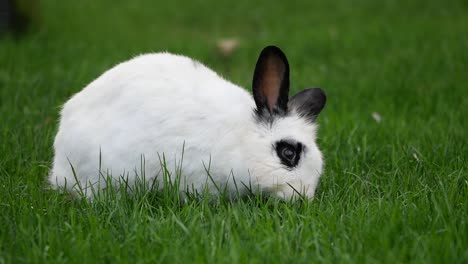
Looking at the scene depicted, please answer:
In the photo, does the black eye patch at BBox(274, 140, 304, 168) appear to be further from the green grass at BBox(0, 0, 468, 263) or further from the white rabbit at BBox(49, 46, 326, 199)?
the green grass at BBox(0, 0, 468, 263)

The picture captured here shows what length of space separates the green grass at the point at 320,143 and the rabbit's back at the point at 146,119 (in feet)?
0.68

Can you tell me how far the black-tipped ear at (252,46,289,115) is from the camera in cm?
342

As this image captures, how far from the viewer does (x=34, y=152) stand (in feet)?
13.8

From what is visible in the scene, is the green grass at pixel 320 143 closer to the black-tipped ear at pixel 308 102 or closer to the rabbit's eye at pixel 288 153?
the rabbit's eye at pixel 288 153

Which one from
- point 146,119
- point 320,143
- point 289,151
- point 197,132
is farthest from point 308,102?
point 320,143

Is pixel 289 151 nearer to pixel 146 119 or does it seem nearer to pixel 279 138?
pixel 279 138

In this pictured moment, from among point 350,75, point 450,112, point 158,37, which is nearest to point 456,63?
point 350,75

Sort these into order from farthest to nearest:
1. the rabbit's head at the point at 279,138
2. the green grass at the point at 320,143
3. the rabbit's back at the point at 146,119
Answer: the rabbit's back at the point at 146,119
the rabbit's head at the point at 279,138
the green grass at the point at 320,143

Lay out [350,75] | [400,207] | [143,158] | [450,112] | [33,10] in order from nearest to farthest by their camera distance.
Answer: [400,207] < [143,158] < [450,112] < [350,75] < [33,10]

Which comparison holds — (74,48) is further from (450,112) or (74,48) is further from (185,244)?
Answer: (185,244)

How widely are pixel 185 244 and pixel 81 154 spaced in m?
1.10

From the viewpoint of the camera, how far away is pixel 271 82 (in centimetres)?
345

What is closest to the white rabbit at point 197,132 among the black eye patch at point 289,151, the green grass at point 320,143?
the black eye patch at point 289,151

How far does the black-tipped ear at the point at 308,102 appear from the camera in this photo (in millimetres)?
3564
